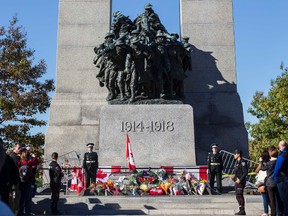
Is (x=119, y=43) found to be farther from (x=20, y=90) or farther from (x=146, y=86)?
(x=20, y=90)

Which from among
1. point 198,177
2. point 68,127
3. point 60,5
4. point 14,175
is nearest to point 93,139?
point 68,127

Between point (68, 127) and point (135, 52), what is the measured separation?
430 cm

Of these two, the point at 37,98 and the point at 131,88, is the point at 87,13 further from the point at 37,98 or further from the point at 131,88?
the point at 37,98

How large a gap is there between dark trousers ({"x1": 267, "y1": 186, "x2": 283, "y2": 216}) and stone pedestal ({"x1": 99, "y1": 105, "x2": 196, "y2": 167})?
20.7 feet

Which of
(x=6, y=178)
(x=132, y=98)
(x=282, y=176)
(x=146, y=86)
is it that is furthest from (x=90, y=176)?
(x=282, y=176)

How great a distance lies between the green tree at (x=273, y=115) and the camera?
3097cm

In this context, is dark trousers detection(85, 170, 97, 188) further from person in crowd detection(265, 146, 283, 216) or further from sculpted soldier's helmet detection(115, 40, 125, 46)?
person in crowd detection(265, 146, 283, 216)

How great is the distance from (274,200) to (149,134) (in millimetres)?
7025

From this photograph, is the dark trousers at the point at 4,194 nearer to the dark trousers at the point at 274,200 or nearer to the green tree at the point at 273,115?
the dark trousers at the point at 274,200

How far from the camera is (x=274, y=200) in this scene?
8086 mm

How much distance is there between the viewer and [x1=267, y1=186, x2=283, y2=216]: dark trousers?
8.04 meters

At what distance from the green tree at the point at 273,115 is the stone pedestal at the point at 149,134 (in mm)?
18053

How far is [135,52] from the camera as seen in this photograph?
15.0m

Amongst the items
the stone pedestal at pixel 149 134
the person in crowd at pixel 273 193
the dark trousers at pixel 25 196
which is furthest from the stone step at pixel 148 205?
the stone pedestal at pixel 149 134
